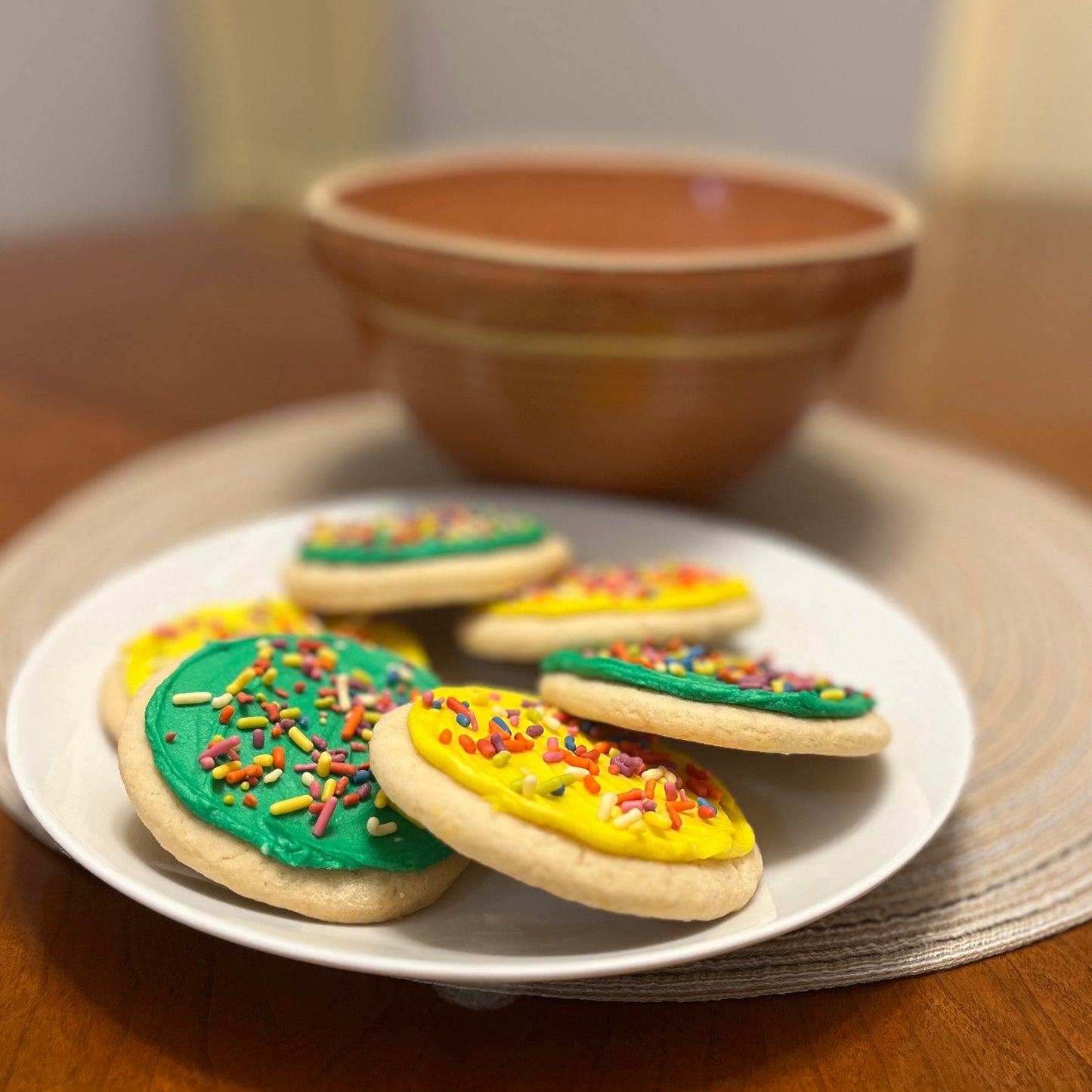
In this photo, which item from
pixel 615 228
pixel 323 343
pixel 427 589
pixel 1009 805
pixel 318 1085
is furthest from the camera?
pixel 323 343

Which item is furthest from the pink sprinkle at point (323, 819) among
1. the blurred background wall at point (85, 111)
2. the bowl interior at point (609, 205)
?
the blurred background wall at point (85, 111)

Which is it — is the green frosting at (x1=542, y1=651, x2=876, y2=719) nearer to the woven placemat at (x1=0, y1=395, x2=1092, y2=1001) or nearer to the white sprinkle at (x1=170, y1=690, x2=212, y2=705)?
the woven placemat at (x1=0, y1=395, x2=1092, y2=1001)

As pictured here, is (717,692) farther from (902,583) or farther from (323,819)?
(902,583)

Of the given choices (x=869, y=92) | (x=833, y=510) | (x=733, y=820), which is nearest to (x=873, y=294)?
(x=833, y=510)

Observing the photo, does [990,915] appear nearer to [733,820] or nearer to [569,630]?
[733,820]

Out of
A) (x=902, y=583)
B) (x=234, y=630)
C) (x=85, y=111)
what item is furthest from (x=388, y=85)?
(x=234, y=630)

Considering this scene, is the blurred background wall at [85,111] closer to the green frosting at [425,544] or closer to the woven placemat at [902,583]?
the woven placemat at [902,583]

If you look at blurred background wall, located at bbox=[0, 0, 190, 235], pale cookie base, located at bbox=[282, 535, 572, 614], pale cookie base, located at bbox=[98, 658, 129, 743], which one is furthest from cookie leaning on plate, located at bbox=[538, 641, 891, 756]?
blurred background wall, located at bbox=[0, 0, 190, 235]
